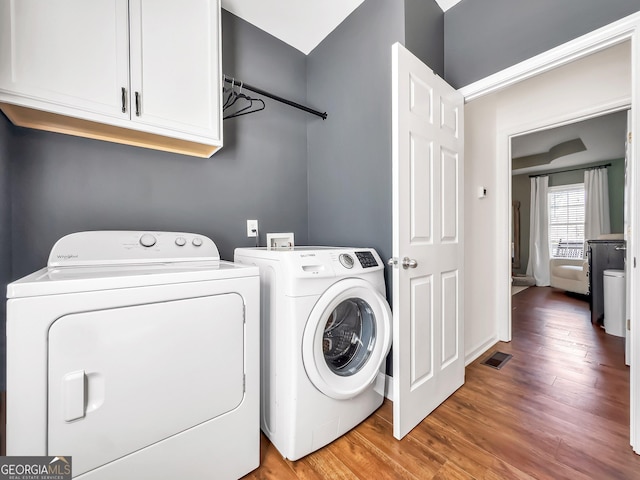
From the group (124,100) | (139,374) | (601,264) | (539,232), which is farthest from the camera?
(539,232)

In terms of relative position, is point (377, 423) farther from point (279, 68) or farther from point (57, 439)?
point (279, 68)

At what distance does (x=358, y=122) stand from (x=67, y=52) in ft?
4.80

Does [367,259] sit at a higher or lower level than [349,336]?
higher

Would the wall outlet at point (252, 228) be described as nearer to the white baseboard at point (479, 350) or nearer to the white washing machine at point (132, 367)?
the white washing machine at point (132, 367)

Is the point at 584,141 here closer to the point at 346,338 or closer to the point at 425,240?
the point at 425,240

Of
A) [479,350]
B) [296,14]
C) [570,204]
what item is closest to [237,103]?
[296,14]

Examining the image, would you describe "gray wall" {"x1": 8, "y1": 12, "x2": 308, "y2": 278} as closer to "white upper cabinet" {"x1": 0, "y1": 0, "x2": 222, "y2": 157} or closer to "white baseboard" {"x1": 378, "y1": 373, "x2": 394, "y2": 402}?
"white upper cabinet" {"x1": 0, "y1": 0, "x2": 222, "y2": 157}

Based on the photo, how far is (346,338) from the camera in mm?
1463

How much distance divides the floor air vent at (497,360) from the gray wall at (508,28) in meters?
2.06

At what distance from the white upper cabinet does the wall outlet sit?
57 cm

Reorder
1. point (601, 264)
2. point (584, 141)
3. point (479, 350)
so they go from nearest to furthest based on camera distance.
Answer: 1. point (479, 350)
2. point (601, 264)
3. point (584, 141)

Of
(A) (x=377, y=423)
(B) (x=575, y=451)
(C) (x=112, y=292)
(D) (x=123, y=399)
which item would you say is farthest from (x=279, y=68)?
(B) (x=575, y=451)

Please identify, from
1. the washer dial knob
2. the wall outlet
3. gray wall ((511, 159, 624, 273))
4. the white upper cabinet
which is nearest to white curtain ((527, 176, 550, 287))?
gray wall ((511, 159, 624, 273))

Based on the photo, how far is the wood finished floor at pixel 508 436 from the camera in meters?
1.13
